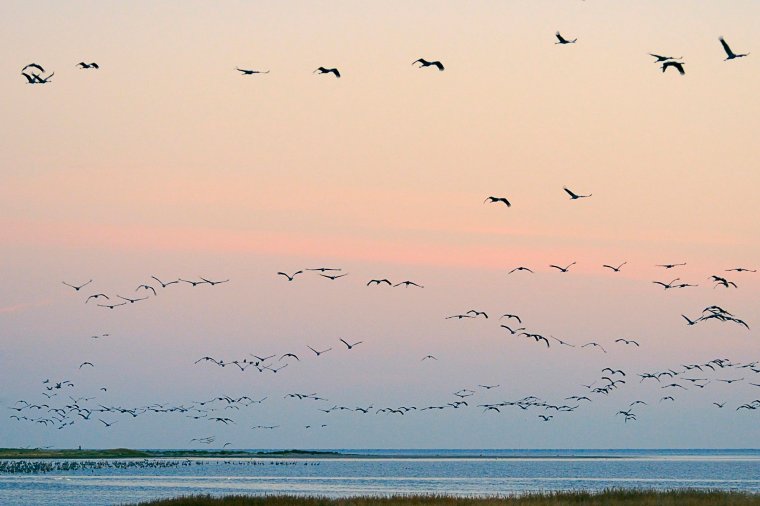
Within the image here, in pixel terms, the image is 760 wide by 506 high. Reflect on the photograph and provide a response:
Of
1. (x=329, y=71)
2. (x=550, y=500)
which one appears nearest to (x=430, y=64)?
(x=329, y=71)

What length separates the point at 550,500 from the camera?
56125 millimetres

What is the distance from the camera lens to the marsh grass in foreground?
54.5 metres

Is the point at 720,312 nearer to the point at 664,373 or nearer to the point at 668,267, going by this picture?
the point at 668,267

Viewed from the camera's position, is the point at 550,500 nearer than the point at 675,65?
No

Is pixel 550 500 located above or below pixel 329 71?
below

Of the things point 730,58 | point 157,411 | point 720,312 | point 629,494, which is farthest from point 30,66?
point 157,411

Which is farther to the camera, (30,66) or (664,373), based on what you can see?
(664,373)

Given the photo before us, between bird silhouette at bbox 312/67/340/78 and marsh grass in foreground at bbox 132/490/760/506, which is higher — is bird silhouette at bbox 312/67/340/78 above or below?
above

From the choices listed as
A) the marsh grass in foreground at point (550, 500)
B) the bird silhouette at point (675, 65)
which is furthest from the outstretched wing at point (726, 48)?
the marsh grass in foreground at point (550, 500)

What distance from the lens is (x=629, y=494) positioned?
58.8 metres

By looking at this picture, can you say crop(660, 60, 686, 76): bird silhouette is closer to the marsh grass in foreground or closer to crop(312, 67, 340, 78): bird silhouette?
crop(312, 67, 340, 78): bird silhouette

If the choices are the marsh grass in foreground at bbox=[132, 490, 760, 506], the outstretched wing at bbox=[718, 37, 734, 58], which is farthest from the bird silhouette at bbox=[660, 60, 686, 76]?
the marsh grass in foreground at bbox=[132, 490, 760, 506]

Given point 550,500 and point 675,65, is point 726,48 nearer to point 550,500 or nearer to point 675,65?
point 675,65

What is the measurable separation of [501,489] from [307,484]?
18.3m
